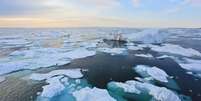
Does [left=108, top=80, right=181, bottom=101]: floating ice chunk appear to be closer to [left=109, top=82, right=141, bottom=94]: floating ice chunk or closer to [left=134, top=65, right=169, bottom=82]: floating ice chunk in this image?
[left=109, top=82, right=141, bottom=94]: floating ice chunk

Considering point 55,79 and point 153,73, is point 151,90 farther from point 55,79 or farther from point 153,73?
point 55,79

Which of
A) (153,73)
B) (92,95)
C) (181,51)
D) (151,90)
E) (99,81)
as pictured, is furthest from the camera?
(181,51)

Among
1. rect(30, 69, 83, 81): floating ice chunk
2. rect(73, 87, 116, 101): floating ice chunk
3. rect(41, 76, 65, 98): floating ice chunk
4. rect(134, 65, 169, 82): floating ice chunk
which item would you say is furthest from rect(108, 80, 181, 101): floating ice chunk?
rect(41, 76, 65, 98): floating ice chunk

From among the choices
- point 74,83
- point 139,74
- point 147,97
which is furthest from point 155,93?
point 74,83

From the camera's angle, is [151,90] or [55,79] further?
[55,79]

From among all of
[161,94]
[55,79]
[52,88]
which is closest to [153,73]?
[161,94]

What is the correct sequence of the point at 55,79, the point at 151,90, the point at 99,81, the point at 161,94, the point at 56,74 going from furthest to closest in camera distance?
the point at 56,74 → the point at 99,81 → the point at 55,79 → the point at 151,90 → the point at 161,94

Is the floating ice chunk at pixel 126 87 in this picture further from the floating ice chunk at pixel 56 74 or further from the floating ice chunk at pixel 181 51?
the floating ice chunk at pixel 181 51

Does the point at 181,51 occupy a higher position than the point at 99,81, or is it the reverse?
the point at 181,51
